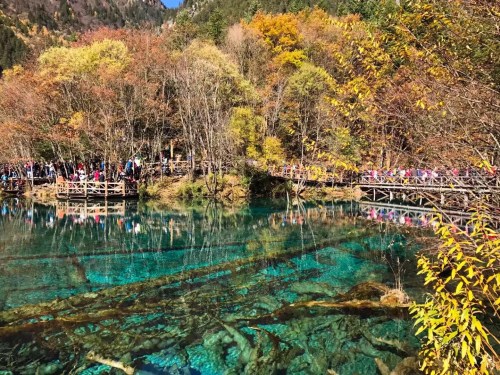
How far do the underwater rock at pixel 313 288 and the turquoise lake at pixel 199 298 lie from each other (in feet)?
0.10

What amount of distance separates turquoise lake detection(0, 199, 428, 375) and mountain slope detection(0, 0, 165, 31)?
4945 inches

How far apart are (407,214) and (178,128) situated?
20.7 meters

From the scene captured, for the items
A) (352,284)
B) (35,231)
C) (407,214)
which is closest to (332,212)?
(407,214)

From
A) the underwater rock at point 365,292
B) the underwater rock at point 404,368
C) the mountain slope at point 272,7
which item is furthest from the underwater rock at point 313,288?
the mountain slope at point 272,7

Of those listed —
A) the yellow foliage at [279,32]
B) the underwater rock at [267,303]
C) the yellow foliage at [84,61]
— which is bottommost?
the underwater rock at [267,303]

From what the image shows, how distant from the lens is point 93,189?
31.0 metres

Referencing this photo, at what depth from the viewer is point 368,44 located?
12.1ft

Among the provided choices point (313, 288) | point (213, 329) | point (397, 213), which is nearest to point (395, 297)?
point (313, 288)

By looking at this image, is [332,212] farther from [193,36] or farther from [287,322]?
[193,36]

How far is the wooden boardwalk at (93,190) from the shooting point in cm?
3094

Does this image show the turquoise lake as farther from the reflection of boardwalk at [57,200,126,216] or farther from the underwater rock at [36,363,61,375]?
the reflection of boardwalk at [57,200,126,216]

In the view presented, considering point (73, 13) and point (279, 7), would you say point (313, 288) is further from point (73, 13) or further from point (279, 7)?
point (73, 13)

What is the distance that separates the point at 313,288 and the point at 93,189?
2514cm

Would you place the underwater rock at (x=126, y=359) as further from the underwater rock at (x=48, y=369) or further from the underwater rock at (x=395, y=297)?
the underwater rock at (x=395, y=297)
